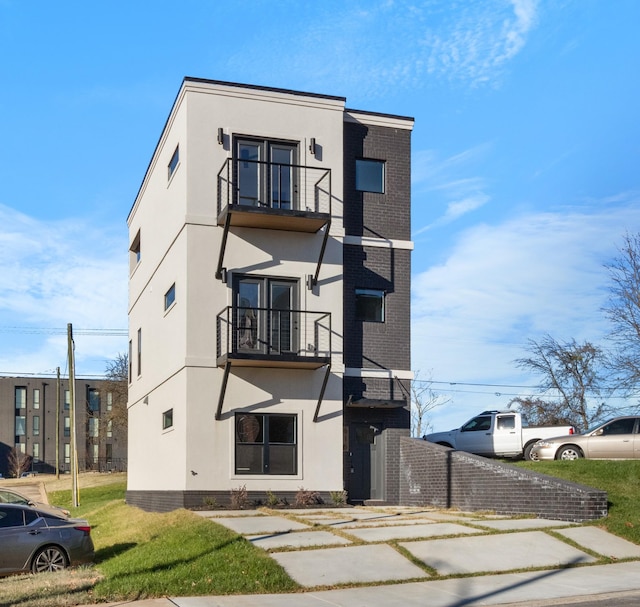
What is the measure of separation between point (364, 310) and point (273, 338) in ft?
10.7

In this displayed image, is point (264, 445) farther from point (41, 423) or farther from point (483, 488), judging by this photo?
point (41, 423)

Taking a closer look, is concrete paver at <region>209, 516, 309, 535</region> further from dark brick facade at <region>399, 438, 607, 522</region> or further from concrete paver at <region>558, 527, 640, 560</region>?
concrete paver at <region>558, 527, 640, 560</region>

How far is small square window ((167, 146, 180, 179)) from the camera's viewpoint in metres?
25.3

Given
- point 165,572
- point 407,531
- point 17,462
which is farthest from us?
point 17,462

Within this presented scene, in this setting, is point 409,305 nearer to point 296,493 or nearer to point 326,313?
point 326,313

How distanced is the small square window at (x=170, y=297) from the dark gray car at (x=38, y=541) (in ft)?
29.7

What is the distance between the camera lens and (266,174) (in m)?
23.9

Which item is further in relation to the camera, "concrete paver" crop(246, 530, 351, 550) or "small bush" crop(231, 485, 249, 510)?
"small bush" crop(231, 485, 249, 510)

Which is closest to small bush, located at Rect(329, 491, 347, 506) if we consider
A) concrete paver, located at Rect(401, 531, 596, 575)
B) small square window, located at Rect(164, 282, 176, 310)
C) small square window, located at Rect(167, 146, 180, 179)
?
small square window, located at Rect(164, 282, 176, 310)

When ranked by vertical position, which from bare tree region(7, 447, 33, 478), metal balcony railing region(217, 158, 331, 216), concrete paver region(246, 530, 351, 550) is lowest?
bare tree region(7, 447, 33, 478)

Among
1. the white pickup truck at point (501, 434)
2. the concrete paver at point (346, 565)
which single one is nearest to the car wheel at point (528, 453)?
the white pickup truck at point (501, 434)

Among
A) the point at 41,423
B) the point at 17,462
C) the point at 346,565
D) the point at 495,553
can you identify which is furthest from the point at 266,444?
the point at 41,423

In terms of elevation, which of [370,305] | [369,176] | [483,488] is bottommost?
[483,488]

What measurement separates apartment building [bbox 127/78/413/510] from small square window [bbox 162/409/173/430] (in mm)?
121
